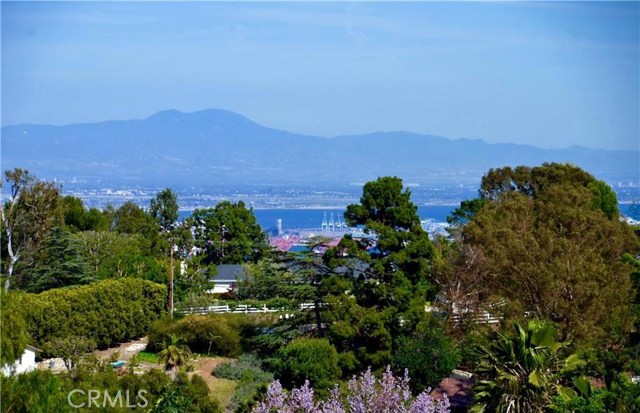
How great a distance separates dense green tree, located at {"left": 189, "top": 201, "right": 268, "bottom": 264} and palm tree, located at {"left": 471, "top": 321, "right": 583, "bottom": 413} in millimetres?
28658

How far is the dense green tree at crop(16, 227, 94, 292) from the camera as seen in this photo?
34375 millimetres

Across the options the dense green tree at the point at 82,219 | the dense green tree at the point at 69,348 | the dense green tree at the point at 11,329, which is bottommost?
the dense green tree at the point at 69,348

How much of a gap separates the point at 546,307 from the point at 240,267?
73.0ft

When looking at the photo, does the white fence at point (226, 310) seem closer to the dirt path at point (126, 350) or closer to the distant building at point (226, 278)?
the dirt path at point (126, 350)

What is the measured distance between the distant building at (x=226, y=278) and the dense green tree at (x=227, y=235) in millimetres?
3094

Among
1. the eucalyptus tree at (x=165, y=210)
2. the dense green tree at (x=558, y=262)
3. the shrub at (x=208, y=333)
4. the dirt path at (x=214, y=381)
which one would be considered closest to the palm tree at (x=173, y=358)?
the dirt path at (x=214, y=381)

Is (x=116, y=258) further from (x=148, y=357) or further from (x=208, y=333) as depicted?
(x=208, y=333)

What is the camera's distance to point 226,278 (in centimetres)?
4209

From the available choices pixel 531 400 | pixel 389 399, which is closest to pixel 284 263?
pixel 531 400

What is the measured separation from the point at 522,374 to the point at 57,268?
2171 cm

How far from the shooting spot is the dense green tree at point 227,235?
46.8 metres

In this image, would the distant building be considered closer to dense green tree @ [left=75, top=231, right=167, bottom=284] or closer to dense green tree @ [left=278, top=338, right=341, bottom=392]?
dense green tree @ [left=75, top=231, right=167, bottom=284]

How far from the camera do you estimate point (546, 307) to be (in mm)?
23328

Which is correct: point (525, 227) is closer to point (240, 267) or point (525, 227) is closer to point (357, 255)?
point (357, 255)
